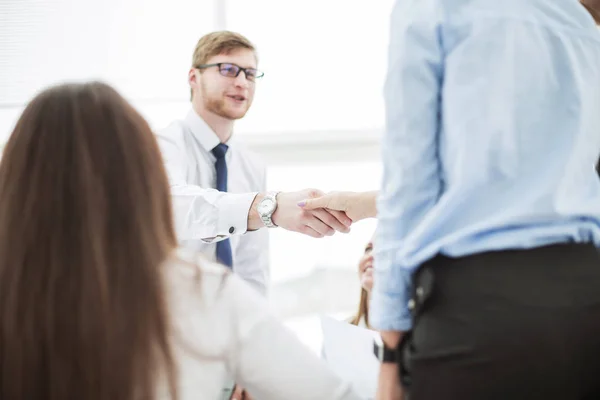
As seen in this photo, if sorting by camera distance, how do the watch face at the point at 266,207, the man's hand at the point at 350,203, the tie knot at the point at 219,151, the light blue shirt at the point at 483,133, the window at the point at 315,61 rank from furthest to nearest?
the window at the point at 315,61
the tie knot at the point at 219,151
the watch face at the point at 266,207
the man's hand at the point at 350,203
the light blue shirt at the point at 483,133

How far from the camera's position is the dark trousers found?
3.20 feet

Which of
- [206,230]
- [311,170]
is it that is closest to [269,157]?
[311,170]

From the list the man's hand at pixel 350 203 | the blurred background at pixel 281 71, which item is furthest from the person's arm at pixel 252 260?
the man's hand at pixel 350 203

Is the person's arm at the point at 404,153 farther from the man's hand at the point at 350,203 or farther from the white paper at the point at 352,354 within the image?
the man's hand at the point at 350,203

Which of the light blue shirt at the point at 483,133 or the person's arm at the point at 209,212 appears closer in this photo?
the light blue shirt at the point at 483,133

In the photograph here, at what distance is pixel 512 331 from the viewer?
0.97 metres

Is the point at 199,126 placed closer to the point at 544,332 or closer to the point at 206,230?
the point at 206,230

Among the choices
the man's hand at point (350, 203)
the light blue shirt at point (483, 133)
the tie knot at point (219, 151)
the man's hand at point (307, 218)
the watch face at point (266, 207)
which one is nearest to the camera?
the light blue shirt at point (483, 133)

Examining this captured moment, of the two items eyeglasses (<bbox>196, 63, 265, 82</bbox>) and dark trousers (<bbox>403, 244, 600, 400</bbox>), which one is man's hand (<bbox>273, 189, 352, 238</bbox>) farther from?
eyeglasses (<bbox>196, 63, 265, 82</bbox>)

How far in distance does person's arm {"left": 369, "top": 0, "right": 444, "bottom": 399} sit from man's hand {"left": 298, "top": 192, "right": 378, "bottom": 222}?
2.37 ft

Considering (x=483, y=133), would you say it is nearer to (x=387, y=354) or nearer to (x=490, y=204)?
(x=490, y=204)

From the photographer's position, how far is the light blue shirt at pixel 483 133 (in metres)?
1.03

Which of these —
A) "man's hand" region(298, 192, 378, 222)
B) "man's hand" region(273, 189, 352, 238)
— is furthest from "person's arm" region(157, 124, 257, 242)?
"man's hand" region(298, 192, 378, 222)

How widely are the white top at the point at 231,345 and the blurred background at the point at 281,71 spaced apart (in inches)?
97.8
